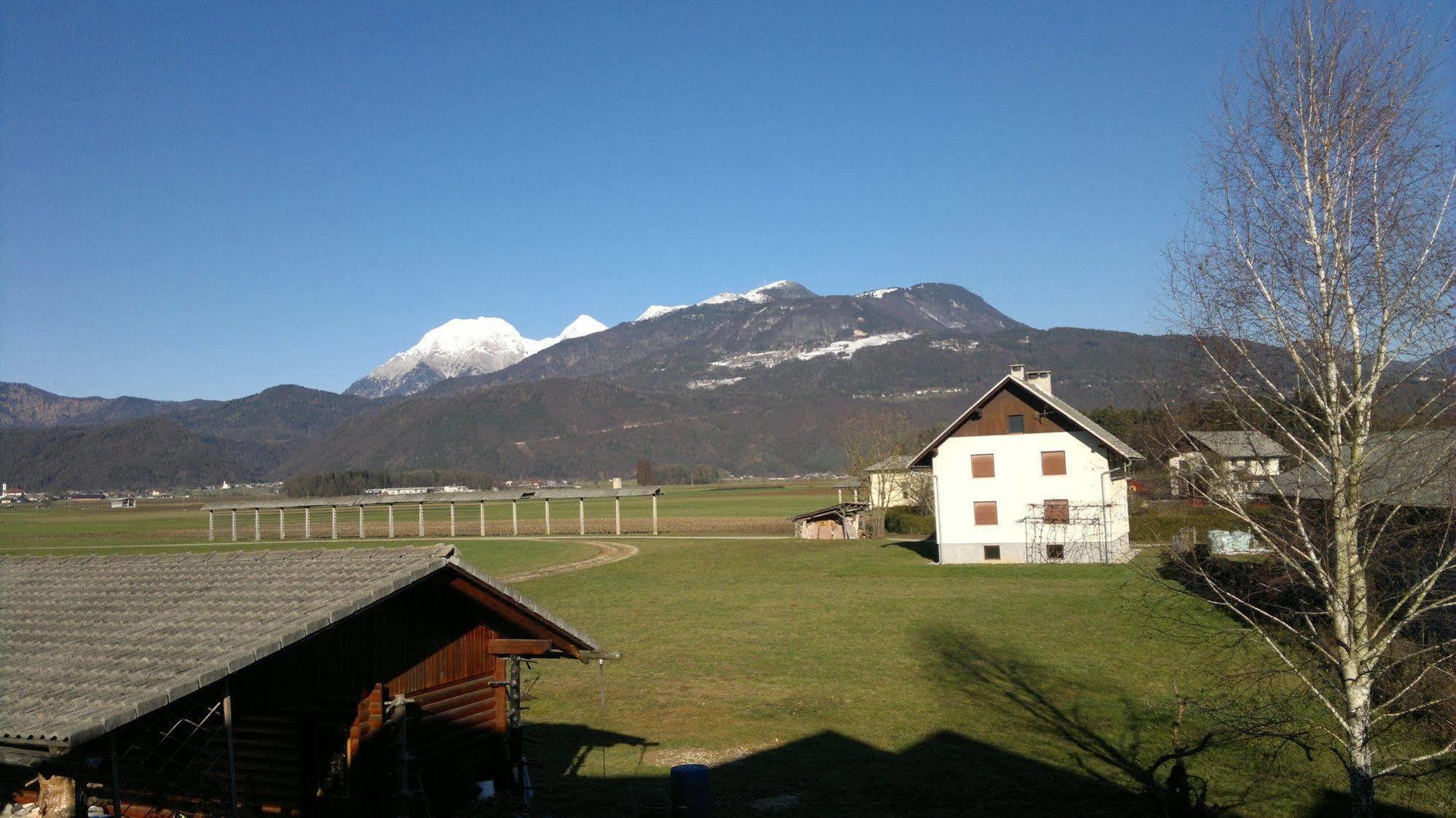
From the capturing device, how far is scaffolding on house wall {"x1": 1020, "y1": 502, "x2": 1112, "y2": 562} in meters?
42.9

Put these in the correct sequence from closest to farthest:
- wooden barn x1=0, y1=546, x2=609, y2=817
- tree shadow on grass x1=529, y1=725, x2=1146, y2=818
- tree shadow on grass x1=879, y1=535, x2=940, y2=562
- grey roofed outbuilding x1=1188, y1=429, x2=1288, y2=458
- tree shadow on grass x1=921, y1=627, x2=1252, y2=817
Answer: wooden barn x1=0, y1=546, x2=609, y2=817
grey roofed outbuilding x1=1188, y1=429, x2=1288, y2=458
tree shadow on grass x1=921, y1=627, x2=1252, y2=817
tree shadow on grass x1=529, y1=725, x2=1146, y2=818
tree shadow on grass x1=879, y1=535, x2=940, y2=562

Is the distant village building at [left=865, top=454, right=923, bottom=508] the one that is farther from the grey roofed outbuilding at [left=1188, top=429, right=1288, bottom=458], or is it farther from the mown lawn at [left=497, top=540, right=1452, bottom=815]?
the grey roofed outbuilding at [left=1188, top=429, right=1288, bottom=458]

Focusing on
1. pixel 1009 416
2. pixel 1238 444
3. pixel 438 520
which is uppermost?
pixel 1009 416

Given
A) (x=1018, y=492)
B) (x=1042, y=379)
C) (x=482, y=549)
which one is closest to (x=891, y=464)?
(x=1042, y=379)

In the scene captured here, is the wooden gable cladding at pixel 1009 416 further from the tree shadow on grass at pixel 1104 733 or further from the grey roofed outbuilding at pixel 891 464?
the grey roofed outbuilding at pixel 891 464

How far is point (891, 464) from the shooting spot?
231ft

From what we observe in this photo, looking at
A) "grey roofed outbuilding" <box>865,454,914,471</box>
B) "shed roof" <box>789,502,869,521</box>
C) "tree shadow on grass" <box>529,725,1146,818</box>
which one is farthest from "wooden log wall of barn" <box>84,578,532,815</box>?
"grey roofed outbuilding" <box>865,454,914,471</box>

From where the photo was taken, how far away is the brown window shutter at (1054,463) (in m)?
43.3

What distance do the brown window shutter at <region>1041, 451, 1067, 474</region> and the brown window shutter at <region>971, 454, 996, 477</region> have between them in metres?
2.19

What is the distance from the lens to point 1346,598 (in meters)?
9.30

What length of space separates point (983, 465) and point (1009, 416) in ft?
8.42

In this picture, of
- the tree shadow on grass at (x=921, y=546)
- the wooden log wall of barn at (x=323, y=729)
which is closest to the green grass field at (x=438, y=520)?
the tree shadow on grass at (x=921, y=546)

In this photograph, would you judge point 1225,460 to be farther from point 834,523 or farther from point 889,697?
point 834,523

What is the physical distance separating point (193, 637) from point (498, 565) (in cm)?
4278
